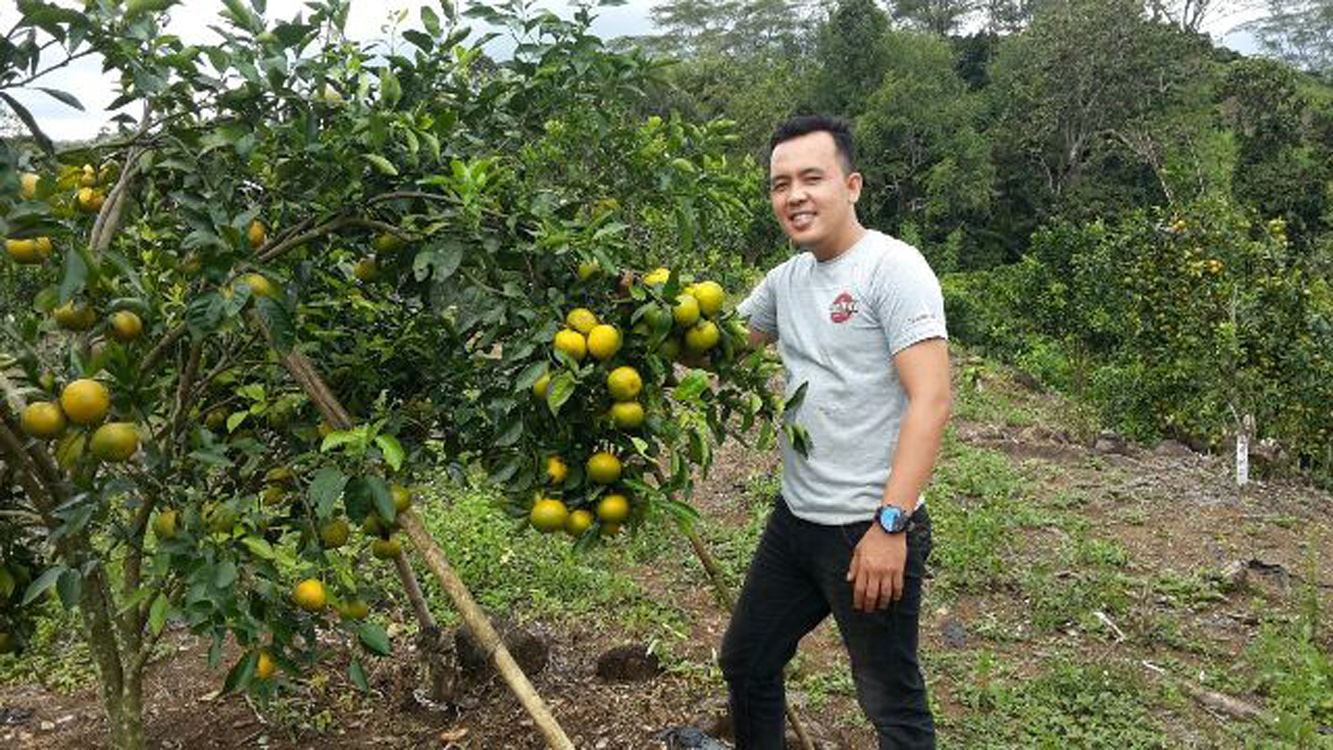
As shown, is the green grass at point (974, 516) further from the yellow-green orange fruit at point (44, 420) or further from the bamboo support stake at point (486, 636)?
the yellow-green orange fruit at point (44, 420)

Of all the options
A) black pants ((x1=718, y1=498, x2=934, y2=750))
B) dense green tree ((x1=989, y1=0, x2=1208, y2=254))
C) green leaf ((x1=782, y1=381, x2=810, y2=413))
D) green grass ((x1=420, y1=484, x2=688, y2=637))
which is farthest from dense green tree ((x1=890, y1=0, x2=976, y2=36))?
green leaf ((x1=782, y1=381, x2=810, y2=413))

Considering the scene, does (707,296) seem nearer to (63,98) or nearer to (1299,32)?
(63,98)

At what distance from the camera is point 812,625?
253 centimetres

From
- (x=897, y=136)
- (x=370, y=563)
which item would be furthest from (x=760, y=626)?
(x=897, y=136)

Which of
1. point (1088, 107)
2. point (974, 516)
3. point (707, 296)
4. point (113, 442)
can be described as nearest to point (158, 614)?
point (113, 442)

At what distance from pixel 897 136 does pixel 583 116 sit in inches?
910

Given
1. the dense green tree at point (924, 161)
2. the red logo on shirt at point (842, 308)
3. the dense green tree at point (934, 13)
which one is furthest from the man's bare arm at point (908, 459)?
the dense green tree at point (934, 13)

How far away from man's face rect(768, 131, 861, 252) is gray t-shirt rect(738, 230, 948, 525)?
75 millimetres

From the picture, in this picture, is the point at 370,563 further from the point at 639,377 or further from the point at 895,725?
the point at 639,377

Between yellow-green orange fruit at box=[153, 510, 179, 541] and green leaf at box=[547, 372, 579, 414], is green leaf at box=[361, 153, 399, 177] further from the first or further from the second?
yellow-green orange fruit at box=[153, 510, 179, 541]

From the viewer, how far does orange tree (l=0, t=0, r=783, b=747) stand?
5.27 ft

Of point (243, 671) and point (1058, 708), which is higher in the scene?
point (243, 671)

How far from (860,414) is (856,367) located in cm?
10

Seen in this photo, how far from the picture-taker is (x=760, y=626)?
8.17ft
